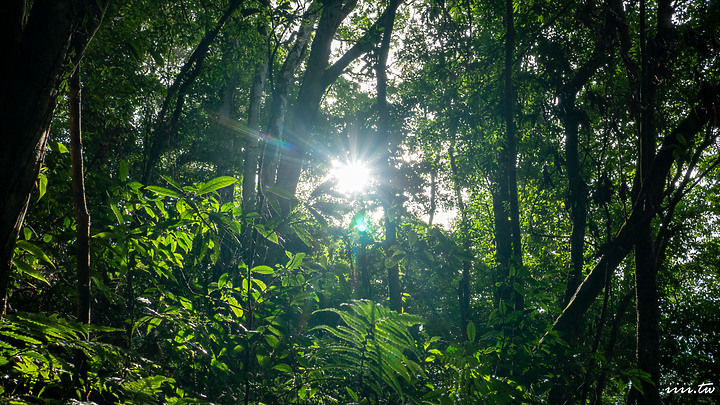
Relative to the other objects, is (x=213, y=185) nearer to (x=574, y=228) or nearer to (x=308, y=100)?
(x=574, y=228)

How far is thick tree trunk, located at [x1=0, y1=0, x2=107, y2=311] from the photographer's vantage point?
1.07m

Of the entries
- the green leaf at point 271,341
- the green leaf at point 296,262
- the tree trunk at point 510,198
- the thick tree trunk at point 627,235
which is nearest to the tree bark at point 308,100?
the tree trunk at point 510,198

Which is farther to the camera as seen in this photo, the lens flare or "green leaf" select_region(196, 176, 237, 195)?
the lens flare

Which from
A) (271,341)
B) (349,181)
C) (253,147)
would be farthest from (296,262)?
(253,147)

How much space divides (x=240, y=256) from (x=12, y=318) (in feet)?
2.93

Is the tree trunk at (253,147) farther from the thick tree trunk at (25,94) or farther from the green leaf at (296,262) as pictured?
the thick tree trunk at (25,94)

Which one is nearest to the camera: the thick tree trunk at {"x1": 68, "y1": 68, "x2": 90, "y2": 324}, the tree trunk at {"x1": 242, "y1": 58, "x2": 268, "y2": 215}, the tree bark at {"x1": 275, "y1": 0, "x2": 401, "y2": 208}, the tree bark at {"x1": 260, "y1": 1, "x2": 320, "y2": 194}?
the thick tree trunk at {"x1": 68, "y1": 68, "x2": 90, "y2": 324}

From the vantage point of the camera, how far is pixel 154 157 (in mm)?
3479

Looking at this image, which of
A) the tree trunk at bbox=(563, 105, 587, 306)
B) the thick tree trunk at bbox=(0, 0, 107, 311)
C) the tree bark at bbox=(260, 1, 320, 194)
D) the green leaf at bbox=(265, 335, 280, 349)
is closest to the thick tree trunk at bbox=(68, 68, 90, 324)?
the thick tree trunk at bbox=(0, 0, 107, 311)

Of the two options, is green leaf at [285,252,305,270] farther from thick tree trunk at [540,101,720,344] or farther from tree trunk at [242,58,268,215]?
tree trunk at [242,58,268,215]

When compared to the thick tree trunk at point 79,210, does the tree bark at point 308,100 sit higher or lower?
higher

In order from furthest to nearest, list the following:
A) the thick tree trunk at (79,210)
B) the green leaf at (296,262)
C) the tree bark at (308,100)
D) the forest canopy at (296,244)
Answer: the tree bark at (308,100) → the green leaf at (296,262) → the thick tree trunk at (79,210) → the forest canopy at (296,244)

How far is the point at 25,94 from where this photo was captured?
112 centimetres

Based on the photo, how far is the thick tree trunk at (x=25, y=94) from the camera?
3.51ft
